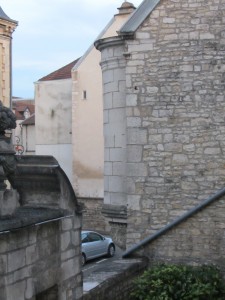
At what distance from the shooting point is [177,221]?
30.3ft

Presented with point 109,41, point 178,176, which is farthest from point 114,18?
point 178,176

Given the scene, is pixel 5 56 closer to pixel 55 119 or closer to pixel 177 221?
pixel 55 119

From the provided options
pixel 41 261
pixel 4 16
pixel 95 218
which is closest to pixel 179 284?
pixel 41 261

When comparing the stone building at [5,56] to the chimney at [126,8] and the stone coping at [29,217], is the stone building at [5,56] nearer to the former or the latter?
the chimney at [126,8]

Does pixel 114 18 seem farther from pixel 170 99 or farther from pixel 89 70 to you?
pixel 170 99

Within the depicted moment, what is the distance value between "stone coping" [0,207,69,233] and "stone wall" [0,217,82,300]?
0.06 m

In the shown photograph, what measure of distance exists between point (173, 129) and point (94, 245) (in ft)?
26.5

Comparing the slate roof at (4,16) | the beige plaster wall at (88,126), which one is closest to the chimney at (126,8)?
the beige plaster wall at (88,126)

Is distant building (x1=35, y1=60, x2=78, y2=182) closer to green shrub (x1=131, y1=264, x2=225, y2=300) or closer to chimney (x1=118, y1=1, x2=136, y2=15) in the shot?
chimney (x1=118, y1=1, x2=136, y2=15)

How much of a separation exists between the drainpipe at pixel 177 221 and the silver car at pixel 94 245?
6605mm

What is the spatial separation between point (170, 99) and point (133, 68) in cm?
88

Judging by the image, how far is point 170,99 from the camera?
9.48 meters

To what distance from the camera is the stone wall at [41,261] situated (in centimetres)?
488

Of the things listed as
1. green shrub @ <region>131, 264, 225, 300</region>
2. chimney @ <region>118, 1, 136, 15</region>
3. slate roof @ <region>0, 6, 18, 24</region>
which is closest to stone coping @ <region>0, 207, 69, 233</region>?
green shrub @ <region>131, 264, 225, 300</region>
